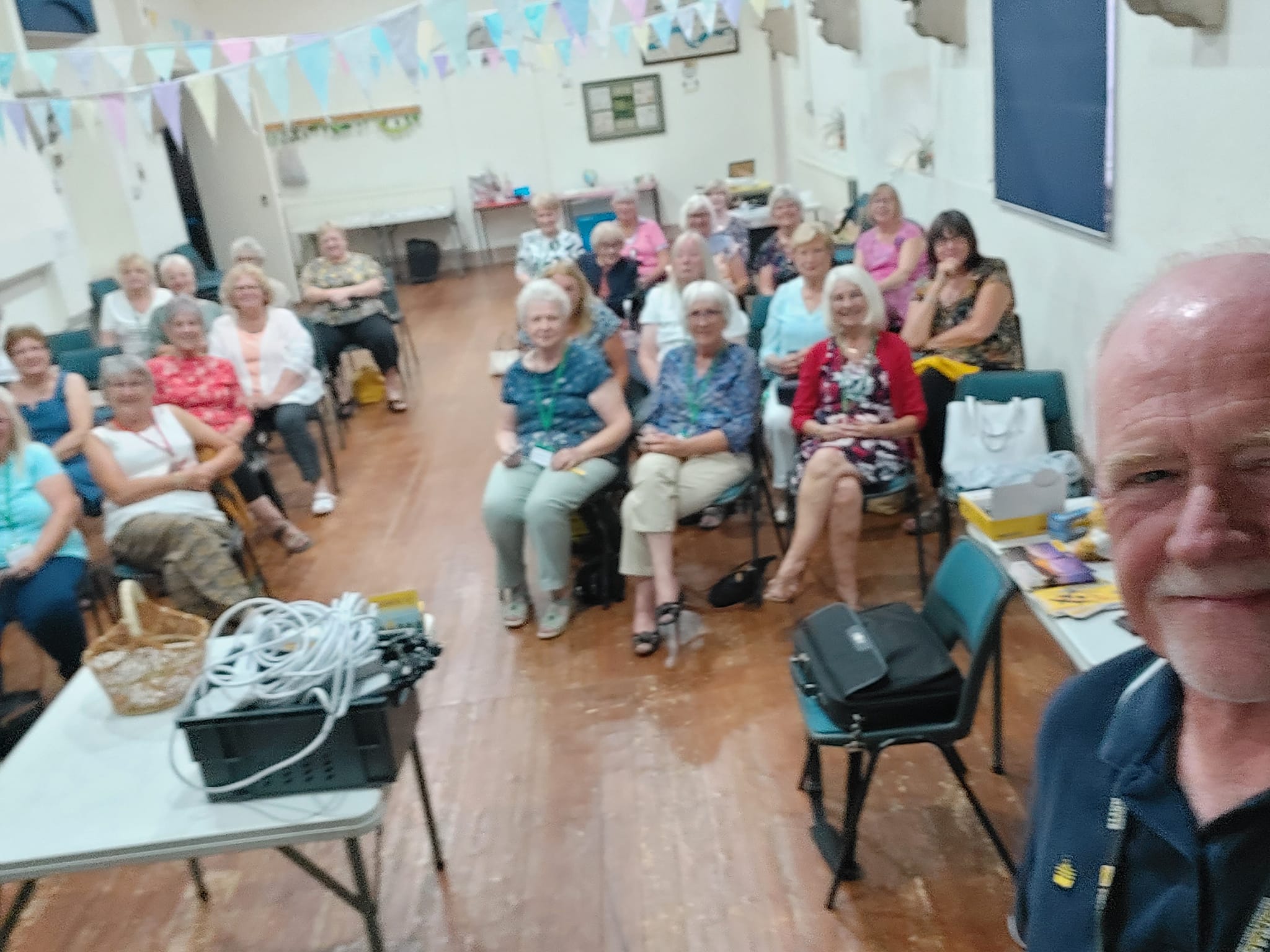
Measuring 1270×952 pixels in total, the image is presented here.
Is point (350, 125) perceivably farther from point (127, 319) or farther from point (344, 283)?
point (127, 319)

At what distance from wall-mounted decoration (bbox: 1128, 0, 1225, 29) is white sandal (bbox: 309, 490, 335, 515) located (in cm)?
389

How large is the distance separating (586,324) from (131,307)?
301cm

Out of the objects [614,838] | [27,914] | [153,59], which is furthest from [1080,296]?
[153,59]

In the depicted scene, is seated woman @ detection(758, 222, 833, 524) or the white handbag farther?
the white handbag

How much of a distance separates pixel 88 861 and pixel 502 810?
1.09 m

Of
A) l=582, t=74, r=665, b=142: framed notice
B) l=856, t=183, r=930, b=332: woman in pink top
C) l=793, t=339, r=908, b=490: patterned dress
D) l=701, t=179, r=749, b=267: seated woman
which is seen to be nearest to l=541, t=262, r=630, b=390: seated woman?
l=793, t=339, r=908, b=490: patterned dress

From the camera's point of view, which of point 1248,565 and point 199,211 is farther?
point 199,211

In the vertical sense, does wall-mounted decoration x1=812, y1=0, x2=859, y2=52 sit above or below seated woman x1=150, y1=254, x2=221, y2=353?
above

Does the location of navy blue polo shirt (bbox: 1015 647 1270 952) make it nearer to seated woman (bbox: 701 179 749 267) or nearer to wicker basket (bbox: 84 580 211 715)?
wicker basket (bbox: 84 580 211 715)

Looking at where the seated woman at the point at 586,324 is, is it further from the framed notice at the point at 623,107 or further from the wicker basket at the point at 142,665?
the framed notice at the point at 623,107

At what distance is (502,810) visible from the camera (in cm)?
259

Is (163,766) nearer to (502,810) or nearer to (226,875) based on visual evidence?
(226,875)

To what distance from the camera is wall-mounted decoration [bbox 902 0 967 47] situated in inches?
184

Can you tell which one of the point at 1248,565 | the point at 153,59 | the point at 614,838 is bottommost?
the point at 614,838
